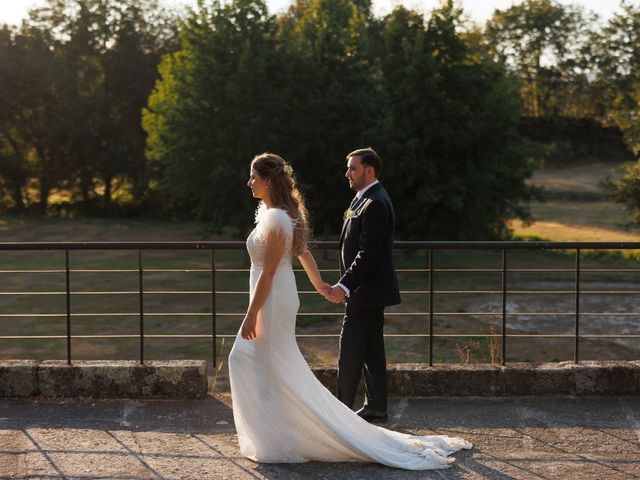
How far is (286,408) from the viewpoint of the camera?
510cm

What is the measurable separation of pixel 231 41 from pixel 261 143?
13.5ft

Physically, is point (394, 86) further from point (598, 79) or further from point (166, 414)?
point (598, 79)

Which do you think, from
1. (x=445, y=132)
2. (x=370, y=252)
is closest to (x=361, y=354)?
(x=370, y=252)

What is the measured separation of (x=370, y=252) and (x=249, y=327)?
3.06ft

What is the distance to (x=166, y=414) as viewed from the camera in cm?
608

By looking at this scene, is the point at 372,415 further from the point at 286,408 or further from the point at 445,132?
the point at 445,132

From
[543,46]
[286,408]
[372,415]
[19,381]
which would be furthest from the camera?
[543,46]

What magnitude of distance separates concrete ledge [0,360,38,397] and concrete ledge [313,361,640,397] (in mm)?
2081

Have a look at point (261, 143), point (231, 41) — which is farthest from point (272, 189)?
point (231, 41)

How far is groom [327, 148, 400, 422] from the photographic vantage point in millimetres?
5453

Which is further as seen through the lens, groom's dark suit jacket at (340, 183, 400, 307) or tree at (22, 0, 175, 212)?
tree at (22, 0, 175, 212)

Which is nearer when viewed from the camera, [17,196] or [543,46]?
[17,196]

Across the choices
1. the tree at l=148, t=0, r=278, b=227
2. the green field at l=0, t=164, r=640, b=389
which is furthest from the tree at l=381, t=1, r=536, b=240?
the tree at l=148, t=0, r=278, b=227

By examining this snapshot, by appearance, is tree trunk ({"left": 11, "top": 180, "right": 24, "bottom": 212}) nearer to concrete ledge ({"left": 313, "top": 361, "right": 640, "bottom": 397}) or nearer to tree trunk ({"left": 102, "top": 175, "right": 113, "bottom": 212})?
tree trunk ({"left": 102, "top": 175, "right": 113, "bottom": 212})
